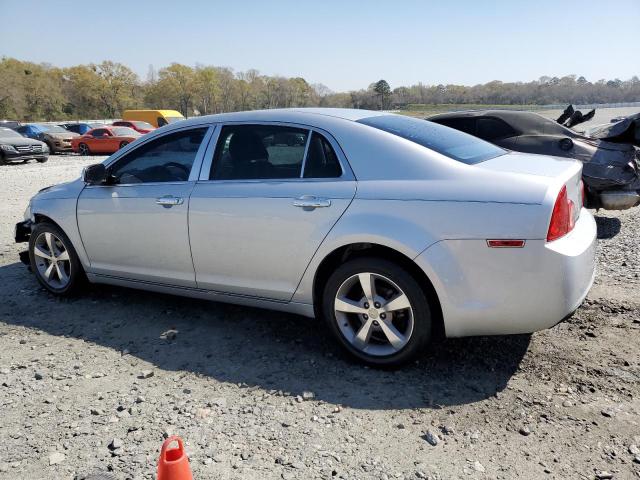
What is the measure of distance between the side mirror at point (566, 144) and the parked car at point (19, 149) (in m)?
19.9

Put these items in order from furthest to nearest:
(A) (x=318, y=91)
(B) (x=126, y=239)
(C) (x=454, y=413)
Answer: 1. (A) (x=318, y=91)
2. (B) (x=126, y=239)
3. (C) (x=454, y=413)

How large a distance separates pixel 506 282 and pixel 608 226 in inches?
200

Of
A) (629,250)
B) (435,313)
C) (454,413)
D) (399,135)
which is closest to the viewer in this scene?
(454,413)

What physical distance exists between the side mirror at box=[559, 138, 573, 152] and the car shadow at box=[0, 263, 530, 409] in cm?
396

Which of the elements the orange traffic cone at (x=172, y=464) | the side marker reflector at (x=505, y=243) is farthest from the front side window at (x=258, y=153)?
the orange traffic cone at (x=172, y=464)

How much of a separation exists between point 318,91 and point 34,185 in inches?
4136

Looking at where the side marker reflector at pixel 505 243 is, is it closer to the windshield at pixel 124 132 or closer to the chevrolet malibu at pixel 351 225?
the chevrolet malibu at pixel 351 225

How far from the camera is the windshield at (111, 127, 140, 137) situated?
1028 inches

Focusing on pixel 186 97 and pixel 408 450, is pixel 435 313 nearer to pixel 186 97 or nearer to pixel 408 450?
pixel 408 450

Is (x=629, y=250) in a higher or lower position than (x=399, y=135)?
lower

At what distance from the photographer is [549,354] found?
339cm

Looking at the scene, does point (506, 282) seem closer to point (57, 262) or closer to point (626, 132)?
point (57, 262)

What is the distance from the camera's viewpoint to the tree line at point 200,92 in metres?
73.9

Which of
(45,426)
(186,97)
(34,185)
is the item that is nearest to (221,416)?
(45,426)
